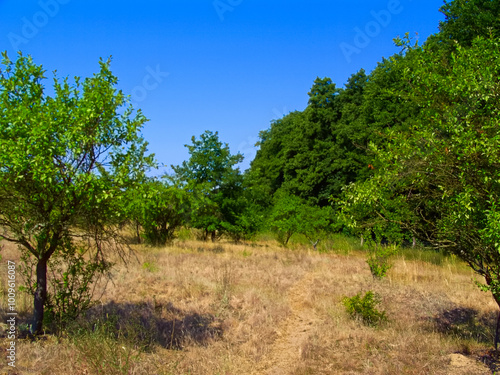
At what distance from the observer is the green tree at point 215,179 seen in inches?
1030

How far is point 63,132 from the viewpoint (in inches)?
269

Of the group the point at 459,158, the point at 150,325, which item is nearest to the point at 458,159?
the point at 459,158

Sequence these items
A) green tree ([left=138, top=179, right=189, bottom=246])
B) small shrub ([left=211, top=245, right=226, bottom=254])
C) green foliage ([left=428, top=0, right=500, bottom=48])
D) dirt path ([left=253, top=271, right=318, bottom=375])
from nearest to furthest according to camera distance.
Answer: dirt path ([left=253, top=271, right=318, bottom=375]), green foliage ([left=428, top=0, right=500, bottom=48]), small shrub ([left=211, top=245, right=226, bottom=254]), green tree ([left=138, top=179, right=189, bottom=246])

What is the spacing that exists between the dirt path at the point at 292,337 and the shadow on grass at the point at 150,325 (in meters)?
1.52

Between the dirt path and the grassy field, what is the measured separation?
0.09ft

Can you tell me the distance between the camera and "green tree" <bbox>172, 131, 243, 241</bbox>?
85.8 ft

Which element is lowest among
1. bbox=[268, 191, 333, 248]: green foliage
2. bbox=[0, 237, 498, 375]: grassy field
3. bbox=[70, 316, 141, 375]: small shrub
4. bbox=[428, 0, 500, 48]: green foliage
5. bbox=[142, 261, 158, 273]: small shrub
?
bbox=[0, 237, 498, 375]: grassy field

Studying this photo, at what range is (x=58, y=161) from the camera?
6.80 meters

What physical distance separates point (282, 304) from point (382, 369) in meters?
4.45

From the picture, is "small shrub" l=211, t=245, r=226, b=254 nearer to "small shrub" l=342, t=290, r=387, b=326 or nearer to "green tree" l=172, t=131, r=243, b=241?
"green tree" l=172, t=131, r=243, b=241

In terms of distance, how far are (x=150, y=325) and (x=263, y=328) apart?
9.35 ft

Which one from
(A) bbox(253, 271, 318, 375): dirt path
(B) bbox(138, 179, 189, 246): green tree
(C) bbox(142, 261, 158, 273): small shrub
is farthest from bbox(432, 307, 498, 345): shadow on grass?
(B) bbox(138, 179, 189, 246): green tree

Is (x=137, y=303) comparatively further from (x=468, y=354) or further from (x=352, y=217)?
(x=468, y=354)

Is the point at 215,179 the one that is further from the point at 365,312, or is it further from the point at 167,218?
the point at 365,312
